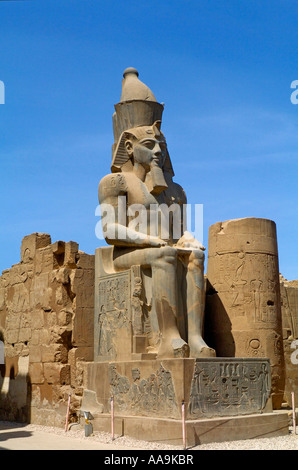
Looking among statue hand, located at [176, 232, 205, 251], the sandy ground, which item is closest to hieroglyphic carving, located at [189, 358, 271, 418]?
the sandy ground

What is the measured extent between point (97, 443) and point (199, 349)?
1.66 metres

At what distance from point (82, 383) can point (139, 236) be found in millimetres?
2495

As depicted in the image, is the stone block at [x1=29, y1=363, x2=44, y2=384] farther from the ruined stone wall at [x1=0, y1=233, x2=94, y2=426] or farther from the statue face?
the statue face

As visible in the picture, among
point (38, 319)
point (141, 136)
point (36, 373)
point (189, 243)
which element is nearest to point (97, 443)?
point (189, 243)

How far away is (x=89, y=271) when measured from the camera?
9758mm

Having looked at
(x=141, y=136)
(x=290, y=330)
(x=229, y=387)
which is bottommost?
(x=229, y=387)

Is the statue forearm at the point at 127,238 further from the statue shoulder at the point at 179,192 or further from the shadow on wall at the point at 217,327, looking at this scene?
the shadow on wall at the point at 217,327

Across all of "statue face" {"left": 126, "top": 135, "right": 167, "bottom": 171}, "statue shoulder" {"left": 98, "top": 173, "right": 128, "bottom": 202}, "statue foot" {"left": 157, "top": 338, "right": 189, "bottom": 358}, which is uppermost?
"statue face" {"left": 126, "top": 135, "right": 167, "bottom": 171}

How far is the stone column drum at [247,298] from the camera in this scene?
345 inches

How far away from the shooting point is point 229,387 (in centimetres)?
739

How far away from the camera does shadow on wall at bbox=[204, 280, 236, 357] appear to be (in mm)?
8773

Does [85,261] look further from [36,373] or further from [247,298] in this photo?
[247,298]

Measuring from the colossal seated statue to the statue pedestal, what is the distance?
0.33m
